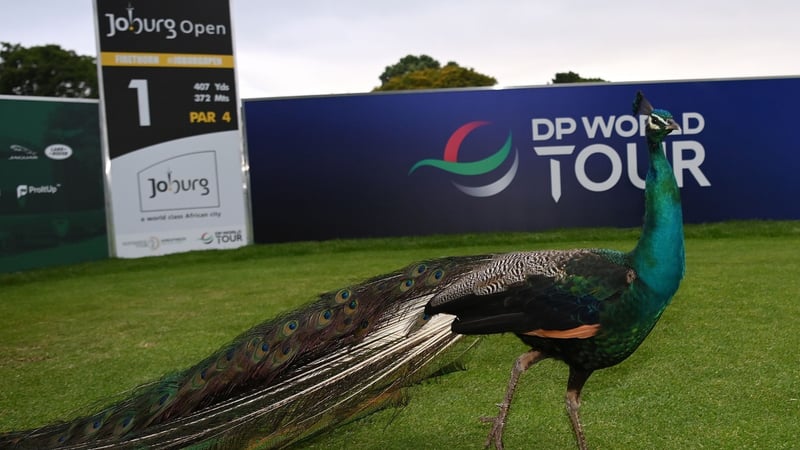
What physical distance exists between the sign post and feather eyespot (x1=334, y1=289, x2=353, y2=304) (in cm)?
1065

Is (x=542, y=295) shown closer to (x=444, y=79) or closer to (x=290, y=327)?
(x=290, y=327)

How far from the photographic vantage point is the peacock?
10.8 ft

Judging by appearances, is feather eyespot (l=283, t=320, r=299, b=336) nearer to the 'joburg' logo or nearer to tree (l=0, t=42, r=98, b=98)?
the 'joburg' logo

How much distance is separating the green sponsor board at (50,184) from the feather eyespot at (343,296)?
413 inches

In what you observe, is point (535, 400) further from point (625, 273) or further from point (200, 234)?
point (200, 234)

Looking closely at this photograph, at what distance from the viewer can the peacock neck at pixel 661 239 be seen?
3.27 m

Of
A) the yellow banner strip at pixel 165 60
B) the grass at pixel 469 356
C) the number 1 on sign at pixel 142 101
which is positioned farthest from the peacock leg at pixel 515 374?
the yellow banner strip at pixel 165 60

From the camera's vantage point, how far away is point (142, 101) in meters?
13.6

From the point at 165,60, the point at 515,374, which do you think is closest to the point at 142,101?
the point at 165,60

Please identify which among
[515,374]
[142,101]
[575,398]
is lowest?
[575,398]

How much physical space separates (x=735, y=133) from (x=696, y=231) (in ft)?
7.20

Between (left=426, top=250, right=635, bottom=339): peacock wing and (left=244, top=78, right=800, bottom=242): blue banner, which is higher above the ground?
(left=244, top=78, right=800, bottom=242): blue banner

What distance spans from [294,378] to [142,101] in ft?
36.8

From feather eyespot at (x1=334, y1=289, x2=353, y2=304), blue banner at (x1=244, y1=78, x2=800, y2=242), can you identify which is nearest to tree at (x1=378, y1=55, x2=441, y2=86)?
blue banner at (x1=244, y1=78, x2=800, y2=242)
